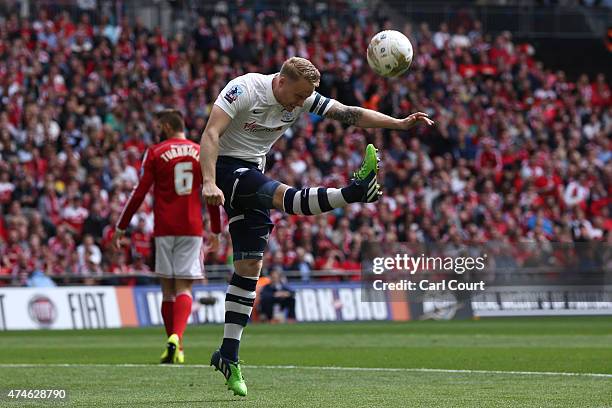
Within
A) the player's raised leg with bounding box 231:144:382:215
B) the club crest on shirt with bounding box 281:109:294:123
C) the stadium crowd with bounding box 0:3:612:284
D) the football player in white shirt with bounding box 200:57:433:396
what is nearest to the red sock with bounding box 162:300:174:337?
the football player in white shirt with bounding box 200:57:433:396


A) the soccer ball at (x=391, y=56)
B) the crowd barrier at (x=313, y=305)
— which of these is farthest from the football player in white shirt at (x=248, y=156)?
the crowd barrier at (x=313, y=305)

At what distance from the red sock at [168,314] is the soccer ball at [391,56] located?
3.92 meters

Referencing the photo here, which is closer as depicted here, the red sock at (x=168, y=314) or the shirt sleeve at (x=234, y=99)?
the shirt sleeve at (x=234, y=99)

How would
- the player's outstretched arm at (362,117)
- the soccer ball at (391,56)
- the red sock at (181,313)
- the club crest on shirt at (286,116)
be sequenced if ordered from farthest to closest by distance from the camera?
the red sock at (181,313)
the soccer ball at (391,56)
the player's outstretched arm at (362,117)
the club crest on shirt at (286,116)

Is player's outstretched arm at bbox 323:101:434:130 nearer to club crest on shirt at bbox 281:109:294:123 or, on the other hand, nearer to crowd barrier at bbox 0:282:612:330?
club crest on shirt at bbox 281:109:294:123

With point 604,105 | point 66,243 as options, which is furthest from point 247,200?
point 604,105

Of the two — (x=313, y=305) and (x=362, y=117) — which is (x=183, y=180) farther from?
(x=313, y=305)

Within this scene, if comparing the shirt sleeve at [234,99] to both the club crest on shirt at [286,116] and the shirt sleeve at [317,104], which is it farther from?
the shirt sleeve at [317,104]

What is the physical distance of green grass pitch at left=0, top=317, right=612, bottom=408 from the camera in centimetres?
905

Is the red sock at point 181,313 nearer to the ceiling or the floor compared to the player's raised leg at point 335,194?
nearer to the floor

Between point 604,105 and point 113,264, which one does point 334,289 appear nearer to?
point 113,264

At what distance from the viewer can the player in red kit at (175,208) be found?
13.2 m

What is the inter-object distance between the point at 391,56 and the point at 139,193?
3.74 meters

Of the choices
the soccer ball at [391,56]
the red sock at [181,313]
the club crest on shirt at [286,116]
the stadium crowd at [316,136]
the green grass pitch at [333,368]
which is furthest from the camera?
the stadium crowd at [316,136]
